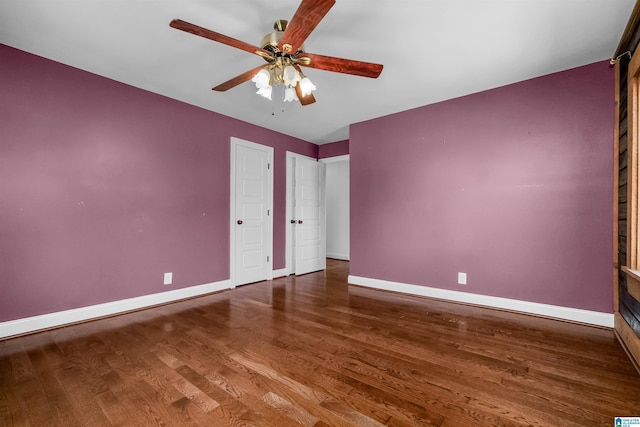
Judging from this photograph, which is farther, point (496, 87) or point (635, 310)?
point (496, 87)

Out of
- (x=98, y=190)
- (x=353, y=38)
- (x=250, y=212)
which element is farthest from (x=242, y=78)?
(x=250, y=212)

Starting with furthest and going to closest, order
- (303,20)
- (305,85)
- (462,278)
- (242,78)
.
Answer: (462,278)
(242,78)
(305,85)
(303,20)

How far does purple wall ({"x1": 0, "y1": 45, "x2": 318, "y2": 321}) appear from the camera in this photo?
8.20ft

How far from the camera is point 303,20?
1558mm

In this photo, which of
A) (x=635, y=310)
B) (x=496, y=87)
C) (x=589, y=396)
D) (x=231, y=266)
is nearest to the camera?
(x=589, y=396)

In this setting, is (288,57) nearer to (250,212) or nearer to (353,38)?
(353,38)

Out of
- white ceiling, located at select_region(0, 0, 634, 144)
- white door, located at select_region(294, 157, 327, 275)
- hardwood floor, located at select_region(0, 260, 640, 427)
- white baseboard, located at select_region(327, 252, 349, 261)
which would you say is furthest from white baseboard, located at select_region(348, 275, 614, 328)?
white baseboard, located at select_region(327, 252, 349, 261)

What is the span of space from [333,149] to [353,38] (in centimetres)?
315

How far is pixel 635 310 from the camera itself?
2.06m

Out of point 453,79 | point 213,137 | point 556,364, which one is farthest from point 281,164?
point 556,364

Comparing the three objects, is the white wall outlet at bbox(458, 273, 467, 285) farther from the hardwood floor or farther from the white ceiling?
the white ceiling

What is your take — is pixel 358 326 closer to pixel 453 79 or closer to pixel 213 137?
pixel 453 79

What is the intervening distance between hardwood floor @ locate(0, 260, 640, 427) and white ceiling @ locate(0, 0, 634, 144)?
2541 millimetres

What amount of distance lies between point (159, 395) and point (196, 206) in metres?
2.55
